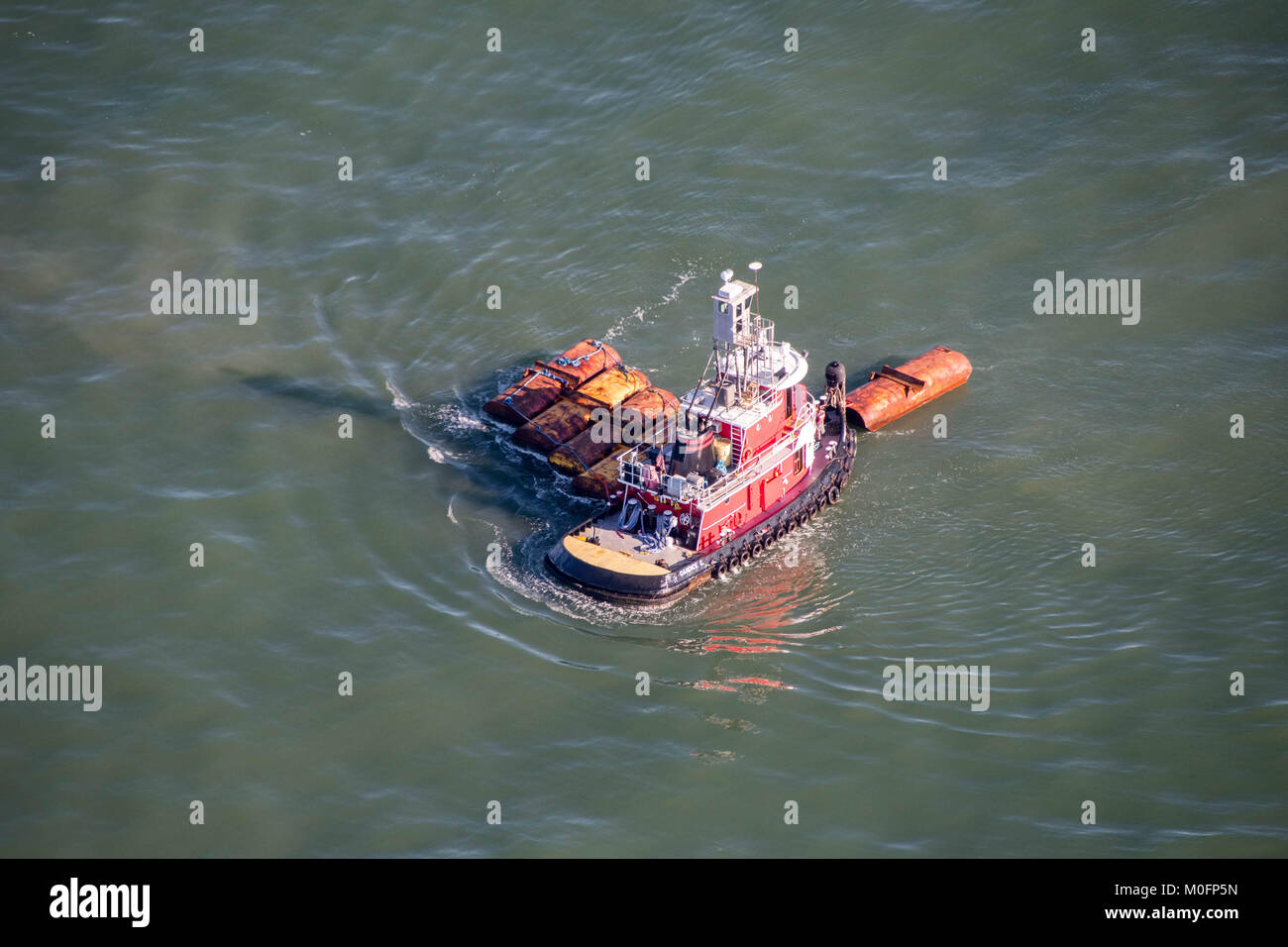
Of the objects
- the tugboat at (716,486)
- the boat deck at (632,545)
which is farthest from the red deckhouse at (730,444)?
the boat deck at (632,545)

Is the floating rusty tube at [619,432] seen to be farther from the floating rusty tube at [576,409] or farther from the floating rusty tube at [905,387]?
the floating rusty tube at [905,387]

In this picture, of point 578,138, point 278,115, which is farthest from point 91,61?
point 578,138

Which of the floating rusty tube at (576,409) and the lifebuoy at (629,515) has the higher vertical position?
the floating rusty tube at (576,409)

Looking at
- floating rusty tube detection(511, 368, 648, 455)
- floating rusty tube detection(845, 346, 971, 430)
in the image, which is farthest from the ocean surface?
floating rusty tube detection(511, 368, 648, 455)

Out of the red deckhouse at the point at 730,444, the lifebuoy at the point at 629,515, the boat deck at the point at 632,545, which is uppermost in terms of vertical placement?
the red deckhouse at the point at 730,444

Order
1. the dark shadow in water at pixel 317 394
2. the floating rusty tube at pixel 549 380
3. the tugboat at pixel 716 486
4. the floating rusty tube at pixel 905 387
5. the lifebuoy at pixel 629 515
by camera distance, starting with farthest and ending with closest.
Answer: the dark shadow in water at pixel 317 394 → the floating rusty tube at pixel 905 387 → the floating rusty tube at pixel 549 380 → the lifebuoy at pixel 629 515 → the tugboat at pixel 716 486

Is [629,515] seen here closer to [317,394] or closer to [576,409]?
[576,409]

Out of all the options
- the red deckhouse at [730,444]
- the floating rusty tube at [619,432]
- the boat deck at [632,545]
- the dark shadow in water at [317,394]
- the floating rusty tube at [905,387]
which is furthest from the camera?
the dark shadow in water at [317,394]
